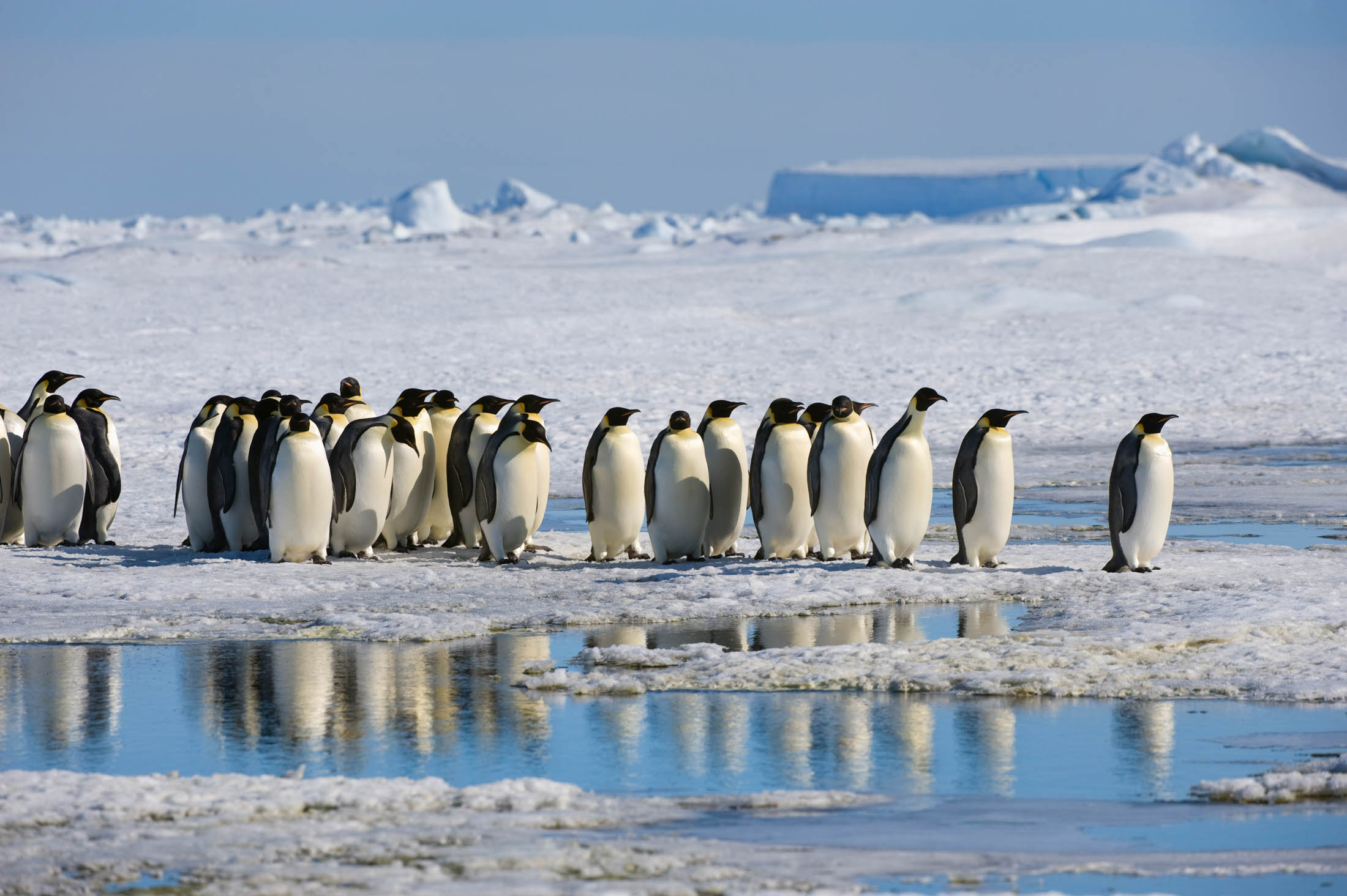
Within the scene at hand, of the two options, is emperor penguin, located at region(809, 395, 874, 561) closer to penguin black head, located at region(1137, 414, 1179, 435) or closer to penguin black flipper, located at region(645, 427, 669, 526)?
penguin black flipper, located at region(645, 427, 669, 526)

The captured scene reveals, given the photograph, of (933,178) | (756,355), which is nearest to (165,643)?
(756,355)

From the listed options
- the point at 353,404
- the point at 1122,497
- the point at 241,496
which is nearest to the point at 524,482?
the point at 241,496

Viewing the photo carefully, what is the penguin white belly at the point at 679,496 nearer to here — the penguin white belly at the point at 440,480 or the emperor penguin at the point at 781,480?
the emperor penguin at the point at 781,480

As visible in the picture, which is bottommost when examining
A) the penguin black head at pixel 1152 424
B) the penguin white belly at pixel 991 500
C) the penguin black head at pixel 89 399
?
the penguin white belly at pixel 991 500

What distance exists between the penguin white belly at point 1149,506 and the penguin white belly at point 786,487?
1.54 metres

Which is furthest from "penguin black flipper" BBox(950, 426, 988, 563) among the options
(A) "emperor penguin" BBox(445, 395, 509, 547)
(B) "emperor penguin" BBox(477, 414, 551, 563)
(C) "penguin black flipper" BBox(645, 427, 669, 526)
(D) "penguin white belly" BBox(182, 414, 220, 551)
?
(D) "penguin white belly" BBox(182, 414, 220, 551)

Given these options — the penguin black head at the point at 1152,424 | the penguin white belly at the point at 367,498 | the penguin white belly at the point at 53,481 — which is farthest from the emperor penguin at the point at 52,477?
the penguin black head at the point at 1152,424

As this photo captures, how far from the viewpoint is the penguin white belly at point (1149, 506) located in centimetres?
732

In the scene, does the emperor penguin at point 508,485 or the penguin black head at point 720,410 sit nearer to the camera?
the emperor penguin at point 508,485

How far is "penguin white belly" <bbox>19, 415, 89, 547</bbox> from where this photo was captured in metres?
8.55

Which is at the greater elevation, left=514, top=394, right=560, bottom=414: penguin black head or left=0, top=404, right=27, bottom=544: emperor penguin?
left=514, top=394, right=560, bottom=414: penguin black head

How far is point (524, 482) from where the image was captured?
806cm

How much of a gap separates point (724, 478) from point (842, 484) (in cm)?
65

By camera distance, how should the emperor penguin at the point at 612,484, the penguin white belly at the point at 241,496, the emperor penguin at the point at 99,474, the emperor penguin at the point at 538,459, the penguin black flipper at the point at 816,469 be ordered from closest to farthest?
1. the penguin black flipper at the point at 816,469
2. the emperor penguin at the point at 612,484
3. the emperor penguin at the point at 538,459
4. the penguin white belly at the point at 241,496
5. the emperor penguin at the point at 99,474
